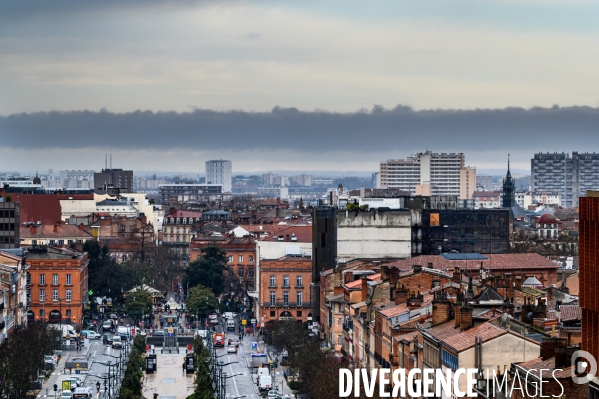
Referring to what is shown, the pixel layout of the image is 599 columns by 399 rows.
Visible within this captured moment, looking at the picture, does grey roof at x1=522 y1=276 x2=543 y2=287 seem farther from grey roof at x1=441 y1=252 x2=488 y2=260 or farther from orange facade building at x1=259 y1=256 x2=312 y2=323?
orange facade building at x1=259 y1=256 x2=312 y2=323

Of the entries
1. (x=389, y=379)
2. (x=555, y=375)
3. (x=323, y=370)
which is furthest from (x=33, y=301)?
(x=555, y=375)

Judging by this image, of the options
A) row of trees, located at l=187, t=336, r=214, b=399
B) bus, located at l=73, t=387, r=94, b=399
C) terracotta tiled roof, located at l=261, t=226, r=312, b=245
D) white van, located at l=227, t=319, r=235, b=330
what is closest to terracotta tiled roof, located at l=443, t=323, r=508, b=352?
row of trees, located at l=187, t=336, r=214, b=399

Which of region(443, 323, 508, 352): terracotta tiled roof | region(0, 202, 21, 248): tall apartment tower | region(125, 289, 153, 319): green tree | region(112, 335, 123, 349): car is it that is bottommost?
region(112, 335, 123, 349): car

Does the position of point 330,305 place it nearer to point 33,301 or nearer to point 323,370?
point 323,370

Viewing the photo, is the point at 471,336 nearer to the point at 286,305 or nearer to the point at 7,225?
the point at 286,305

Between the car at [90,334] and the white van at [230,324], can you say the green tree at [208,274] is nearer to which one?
the white van at [230,324]
